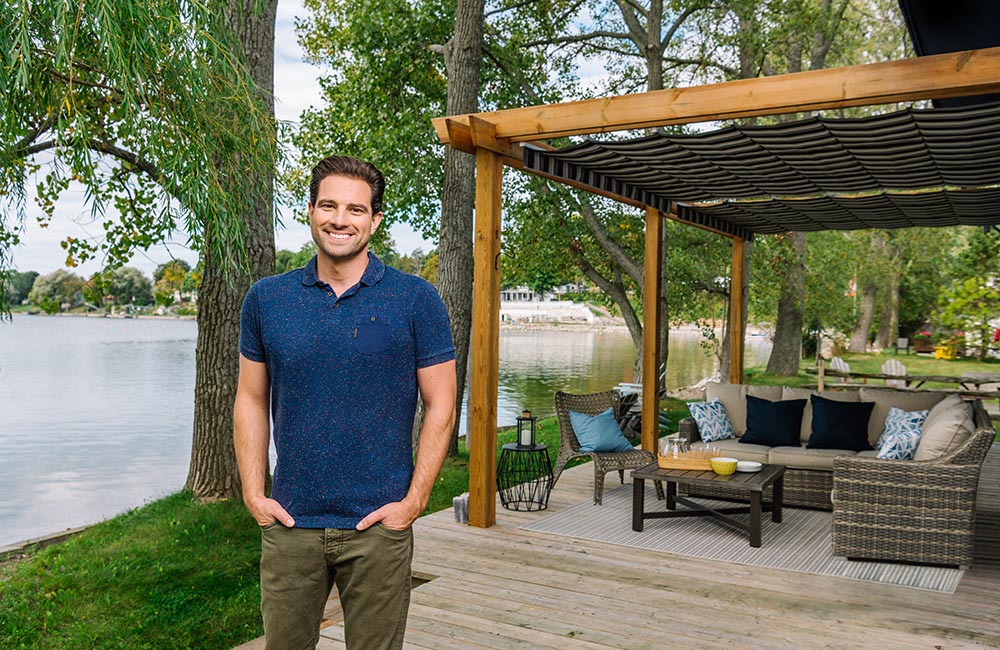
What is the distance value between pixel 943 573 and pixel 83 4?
16.7 ft

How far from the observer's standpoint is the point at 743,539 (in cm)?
533

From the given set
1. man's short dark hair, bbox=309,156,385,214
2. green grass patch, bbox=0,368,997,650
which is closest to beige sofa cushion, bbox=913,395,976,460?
green grass patch, bbox=0,368,997,650

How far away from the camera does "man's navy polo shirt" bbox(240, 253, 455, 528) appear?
5.96 feet

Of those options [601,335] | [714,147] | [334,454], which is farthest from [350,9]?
[601,335]

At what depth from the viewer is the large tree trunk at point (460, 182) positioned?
7848 mm

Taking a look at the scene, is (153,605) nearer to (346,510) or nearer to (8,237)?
(8,237)

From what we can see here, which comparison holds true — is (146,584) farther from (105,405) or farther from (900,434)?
(105,405)

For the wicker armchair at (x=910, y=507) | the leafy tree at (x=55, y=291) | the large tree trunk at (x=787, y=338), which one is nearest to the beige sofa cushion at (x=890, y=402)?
the wicker armchair at (x=910, y=507)

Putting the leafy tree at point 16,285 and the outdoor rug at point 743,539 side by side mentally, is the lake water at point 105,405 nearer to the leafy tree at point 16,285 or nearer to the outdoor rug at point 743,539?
the leafy tree at point 16,285

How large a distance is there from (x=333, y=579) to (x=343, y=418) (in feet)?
1.31

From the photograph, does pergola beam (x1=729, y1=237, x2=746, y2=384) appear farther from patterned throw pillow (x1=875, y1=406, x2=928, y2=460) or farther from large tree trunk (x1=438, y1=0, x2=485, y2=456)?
large tree trunk (x1=438, y1=0, x2=485, y2=456)

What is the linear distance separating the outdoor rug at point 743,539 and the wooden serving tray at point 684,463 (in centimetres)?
42

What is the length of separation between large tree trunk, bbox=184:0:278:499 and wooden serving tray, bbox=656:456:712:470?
3.14 meters

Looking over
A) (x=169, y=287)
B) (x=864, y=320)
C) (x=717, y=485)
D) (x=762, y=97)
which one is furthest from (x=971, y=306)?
(x=864, y=320)
